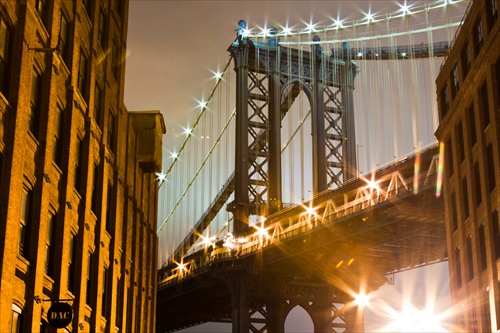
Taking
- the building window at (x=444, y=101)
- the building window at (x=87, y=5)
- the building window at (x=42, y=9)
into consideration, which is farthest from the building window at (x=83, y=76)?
the building window at (x=444, y=101)

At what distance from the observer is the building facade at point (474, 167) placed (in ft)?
129

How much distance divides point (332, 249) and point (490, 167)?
27.4 meters

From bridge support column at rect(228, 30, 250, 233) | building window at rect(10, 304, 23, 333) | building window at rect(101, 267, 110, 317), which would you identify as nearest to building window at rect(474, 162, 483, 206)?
building window at rect(101, 267, 110, 317)

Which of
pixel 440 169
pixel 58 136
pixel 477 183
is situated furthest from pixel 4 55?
pixel 440 169

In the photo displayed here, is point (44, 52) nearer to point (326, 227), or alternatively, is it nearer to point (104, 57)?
point (104, 57)

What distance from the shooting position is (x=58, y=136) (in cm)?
2706

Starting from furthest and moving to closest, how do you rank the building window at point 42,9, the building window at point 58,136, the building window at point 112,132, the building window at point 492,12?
1. the building window at point 492,12
2. the building window at point 112,132
3. the building window at point 58,136
4. the building window at point 42,9

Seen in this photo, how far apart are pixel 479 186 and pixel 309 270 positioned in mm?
33659

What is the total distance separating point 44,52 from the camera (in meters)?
24.5

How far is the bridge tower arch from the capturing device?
7600 cm

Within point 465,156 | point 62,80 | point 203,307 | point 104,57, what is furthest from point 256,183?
point 62,80

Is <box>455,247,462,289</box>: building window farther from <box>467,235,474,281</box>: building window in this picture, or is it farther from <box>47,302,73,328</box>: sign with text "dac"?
<box>47,302,73,328</box>: sign with text "dac"

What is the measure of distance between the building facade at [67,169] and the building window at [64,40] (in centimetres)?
4

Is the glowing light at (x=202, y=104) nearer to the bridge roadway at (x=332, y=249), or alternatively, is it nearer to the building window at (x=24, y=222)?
the bridge roadway at (x=332, y=249)
